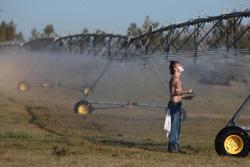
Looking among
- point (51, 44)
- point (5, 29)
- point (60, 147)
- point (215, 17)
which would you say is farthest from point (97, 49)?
point (5, 29)

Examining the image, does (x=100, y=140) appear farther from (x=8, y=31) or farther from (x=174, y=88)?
(x=8, y=31)

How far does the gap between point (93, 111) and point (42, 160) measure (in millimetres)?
19008

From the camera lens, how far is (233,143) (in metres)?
14.7

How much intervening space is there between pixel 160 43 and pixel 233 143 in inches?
584

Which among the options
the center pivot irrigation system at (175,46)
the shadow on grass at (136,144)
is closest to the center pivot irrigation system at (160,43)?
the center pivot irrigation system at (175,46)

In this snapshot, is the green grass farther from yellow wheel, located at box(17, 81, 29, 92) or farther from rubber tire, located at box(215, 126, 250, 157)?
yellow wheel, located at box(17, 81, 29, 92)

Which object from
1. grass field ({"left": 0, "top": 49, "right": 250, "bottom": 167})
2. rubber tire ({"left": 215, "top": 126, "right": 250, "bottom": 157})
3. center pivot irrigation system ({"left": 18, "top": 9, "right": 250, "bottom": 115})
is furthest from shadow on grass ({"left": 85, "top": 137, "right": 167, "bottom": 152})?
center pivot irrigation system ({"left": 18, "top": 9, "right": 250, "bottom": 115})

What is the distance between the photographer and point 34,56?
55406mm

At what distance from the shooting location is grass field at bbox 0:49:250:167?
528 inches

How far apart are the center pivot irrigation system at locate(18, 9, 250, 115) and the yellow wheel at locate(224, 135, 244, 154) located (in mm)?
6682

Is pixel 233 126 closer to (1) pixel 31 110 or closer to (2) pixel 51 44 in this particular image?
A: (1) pixel 31 110

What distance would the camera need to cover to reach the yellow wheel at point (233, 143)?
14.6 meters

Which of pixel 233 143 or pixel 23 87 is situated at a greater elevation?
pixel 23 87

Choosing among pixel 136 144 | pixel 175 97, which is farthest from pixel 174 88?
pixel 136 144
